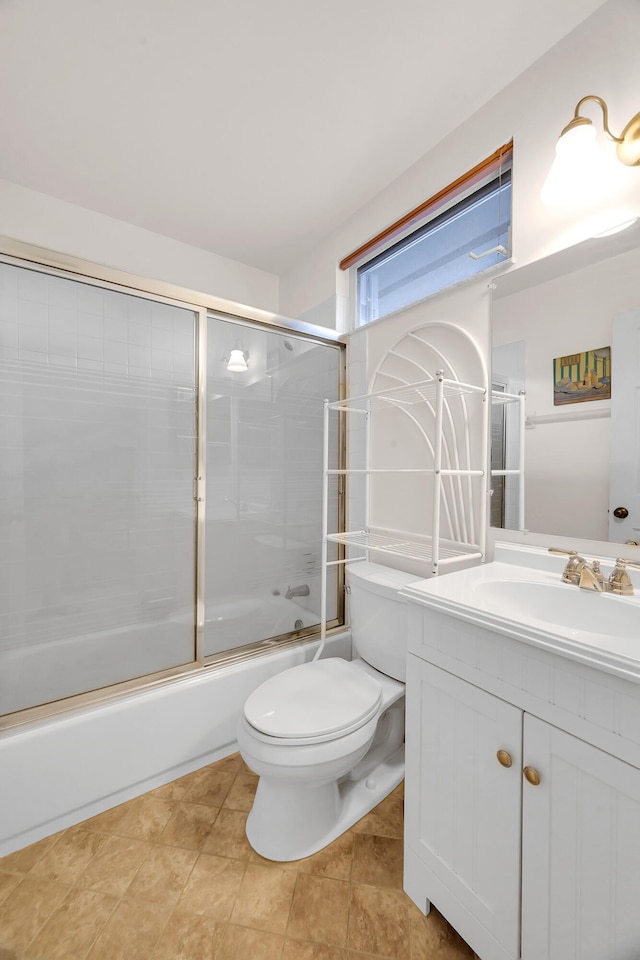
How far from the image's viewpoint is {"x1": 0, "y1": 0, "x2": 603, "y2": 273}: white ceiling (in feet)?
3.73

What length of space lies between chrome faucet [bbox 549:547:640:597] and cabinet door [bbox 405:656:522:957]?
385 mm

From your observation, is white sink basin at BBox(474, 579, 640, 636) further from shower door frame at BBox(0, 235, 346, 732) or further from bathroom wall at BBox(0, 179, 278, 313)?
bathroom wall at BBox(0, 179, 278, 313)

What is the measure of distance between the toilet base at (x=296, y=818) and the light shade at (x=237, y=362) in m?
1.57

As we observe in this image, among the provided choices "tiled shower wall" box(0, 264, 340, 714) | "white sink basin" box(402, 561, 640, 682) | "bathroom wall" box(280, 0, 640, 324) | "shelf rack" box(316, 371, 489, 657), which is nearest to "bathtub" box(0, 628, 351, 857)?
"tiled shower wall" box(0, 264, 340, 714)

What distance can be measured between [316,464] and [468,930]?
168 cm

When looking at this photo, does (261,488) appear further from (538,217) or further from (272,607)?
(538,217)

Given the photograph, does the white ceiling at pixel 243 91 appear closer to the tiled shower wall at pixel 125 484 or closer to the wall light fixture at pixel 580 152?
the wall light fixture at pixel 580 152

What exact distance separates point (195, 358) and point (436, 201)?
1.18 metres

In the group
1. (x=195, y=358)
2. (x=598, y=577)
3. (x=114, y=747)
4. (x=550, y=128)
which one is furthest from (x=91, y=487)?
(x=550, y=128)

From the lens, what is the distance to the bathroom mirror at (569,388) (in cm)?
107

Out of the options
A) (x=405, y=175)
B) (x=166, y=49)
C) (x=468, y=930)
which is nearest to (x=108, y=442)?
(x=166, y=49)

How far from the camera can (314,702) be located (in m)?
1.29

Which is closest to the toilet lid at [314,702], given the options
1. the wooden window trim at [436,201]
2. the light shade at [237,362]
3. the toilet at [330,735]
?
the toilet at [330,735]

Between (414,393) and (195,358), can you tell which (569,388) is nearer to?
(414,393)
